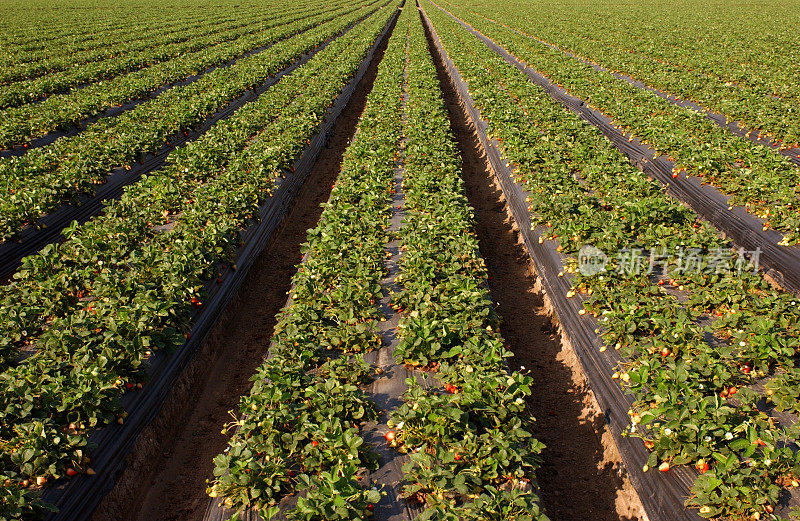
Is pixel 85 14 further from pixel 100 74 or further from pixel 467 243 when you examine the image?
pixel 467 243

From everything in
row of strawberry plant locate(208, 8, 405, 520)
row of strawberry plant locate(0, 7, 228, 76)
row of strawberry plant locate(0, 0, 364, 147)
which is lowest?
row of strawberry plant locate(208, 8, 405, 520)

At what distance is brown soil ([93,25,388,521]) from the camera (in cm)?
475

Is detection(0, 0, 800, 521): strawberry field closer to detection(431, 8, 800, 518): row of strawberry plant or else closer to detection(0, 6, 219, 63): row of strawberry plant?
detection(431, 8, 800, 518): row of strawberry plant

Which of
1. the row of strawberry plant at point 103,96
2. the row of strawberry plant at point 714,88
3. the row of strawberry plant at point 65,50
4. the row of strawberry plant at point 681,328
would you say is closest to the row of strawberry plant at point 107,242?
the row of strawberry plant at point 103,96

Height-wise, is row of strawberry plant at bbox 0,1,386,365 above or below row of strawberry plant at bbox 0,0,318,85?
below

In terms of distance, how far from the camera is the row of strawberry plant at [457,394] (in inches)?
145

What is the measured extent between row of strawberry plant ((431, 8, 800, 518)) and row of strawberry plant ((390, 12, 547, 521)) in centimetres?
128

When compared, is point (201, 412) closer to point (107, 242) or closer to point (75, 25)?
point (107, 242)

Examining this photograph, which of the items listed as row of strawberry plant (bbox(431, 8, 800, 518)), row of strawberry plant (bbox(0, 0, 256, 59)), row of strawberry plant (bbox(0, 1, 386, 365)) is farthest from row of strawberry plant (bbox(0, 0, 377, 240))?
row of strawberry plant (bbox(0, 0, 256, 59))

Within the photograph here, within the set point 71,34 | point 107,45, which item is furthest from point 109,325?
point 71,34

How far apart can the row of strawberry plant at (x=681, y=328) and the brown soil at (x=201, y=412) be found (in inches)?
185

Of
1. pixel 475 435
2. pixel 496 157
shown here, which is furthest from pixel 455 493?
pixel 496 157

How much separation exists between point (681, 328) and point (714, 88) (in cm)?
1470

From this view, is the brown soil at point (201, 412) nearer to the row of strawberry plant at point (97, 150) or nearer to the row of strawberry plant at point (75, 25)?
the row of strawberry plant at point (97, 150)
